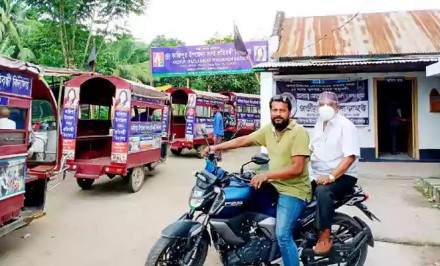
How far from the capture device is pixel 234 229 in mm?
3273

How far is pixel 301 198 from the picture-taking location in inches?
128

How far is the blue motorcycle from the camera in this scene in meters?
3.16

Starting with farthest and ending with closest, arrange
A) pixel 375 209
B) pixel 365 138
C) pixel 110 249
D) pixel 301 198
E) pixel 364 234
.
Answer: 1. pixel 365 138
2. pixel 375 209
3. pixel 110 249
4. pixel 364 234
5. pixel 301 198

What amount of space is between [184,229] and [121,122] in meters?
4.58

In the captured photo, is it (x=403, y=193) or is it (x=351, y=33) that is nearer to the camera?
(x=403, y=193)

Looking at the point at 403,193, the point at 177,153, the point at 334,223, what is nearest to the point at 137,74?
the point at 177,153

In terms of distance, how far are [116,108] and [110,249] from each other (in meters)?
3.40

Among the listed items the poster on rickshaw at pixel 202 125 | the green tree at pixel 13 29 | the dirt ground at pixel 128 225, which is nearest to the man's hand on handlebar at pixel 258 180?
the dirt ground at pixel 128 225

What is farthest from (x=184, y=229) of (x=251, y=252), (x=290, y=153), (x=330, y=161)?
(x=330, y=161)

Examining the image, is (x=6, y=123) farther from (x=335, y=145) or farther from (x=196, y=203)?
(x=335, y=145)

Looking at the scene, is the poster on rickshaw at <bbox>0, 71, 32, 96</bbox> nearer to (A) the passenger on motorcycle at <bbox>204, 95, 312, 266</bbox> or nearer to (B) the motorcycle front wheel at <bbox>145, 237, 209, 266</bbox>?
(B) the motorcycle front wheel at <bbox>145, 237, 209, 266</bbox>

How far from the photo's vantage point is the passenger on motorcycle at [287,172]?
10.3ft

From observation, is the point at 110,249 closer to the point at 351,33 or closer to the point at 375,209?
the point at 375,209

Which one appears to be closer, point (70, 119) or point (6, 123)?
point (6, 123)
